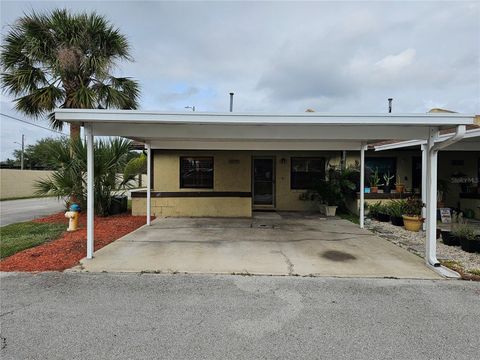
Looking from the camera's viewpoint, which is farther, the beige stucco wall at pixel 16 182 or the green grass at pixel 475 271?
the beige stucco wall at pixel 16 182

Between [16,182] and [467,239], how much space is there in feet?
75.4

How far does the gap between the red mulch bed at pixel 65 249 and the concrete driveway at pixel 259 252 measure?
34 centimetres

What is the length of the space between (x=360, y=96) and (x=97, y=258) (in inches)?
746

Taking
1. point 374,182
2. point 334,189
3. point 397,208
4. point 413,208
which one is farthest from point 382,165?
point 413,208

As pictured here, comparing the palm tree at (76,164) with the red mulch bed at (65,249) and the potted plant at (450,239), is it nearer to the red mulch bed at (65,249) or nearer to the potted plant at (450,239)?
the red mulch bed at (65,249)

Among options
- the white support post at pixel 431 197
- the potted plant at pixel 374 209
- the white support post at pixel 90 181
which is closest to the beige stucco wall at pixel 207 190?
the potted plant at pixel 374 209

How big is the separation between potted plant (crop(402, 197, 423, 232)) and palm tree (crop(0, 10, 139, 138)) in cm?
930

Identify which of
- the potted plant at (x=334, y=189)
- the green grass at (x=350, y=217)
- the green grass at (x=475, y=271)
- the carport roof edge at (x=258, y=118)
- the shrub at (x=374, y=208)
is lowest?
the green grass at (x=475, y=271)

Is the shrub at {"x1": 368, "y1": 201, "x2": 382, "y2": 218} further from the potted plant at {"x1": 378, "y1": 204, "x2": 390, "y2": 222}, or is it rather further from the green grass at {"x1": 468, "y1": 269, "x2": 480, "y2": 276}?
the green grass at {"x1": 468, "y1": 269, "x2": 480, "y2": 276}

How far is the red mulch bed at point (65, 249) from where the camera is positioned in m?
5.18

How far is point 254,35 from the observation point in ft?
37.0

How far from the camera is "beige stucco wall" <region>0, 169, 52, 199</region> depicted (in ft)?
61.7

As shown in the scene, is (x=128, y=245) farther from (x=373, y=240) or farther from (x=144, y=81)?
(x=144, y=81)

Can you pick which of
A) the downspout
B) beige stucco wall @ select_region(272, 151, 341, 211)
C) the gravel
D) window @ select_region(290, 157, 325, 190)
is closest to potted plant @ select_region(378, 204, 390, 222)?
the gravel
